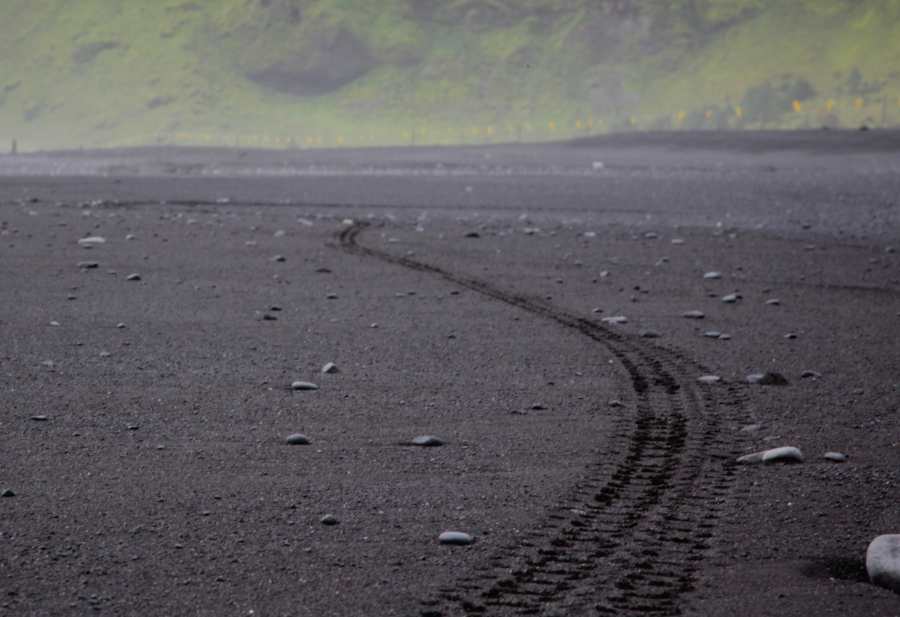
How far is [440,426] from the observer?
6789mm

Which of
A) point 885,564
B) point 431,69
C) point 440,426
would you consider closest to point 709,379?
point 440,426

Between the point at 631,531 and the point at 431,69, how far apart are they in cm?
15251

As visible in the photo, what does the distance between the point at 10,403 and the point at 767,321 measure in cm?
535

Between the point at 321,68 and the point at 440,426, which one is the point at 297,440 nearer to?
the point at 440,426

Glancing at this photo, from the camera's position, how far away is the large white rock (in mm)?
4478

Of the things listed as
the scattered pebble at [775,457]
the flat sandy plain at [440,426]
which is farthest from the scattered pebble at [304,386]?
the scattered pebble at [775,457]

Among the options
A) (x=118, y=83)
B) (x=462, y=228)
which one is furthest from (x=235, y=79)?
(x=462, y=228)

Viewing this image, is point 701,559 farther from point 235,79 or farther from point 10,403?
point 235,79

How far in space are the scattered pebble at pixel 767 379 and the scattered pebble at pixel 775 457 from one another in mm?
1751

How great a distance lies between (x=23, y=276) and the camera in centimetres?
1211

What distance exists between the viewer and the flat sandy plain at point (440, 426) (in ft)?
14.9

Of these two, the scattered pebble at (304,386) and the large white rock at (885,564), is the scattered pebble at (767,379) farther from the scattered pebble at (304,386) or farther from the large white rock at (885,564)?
the large white rock at (885,564)

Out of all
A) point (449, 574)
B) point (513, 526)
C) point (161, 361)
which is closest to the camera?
point (449, 574)

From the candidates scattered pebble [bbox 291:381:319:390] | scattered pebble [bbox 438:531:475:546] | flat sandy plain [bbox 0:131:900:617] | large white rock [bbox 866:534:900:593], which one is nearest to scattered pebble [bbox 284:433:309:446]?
flat sandy plain [bbox 0:131:900:617]
